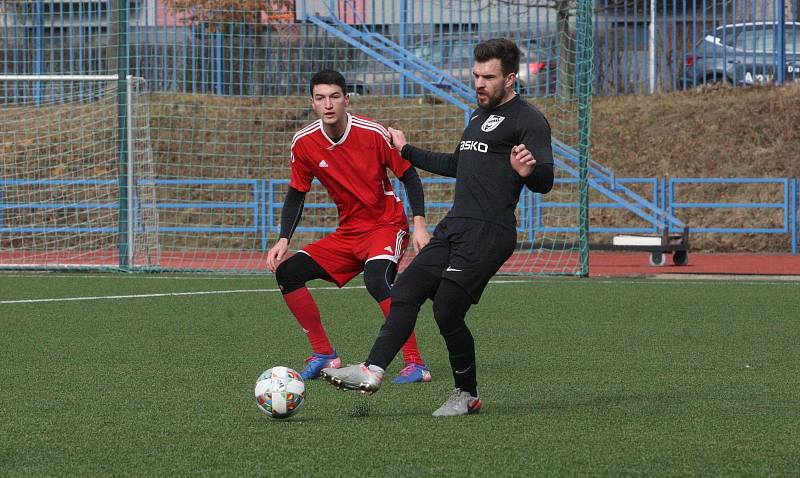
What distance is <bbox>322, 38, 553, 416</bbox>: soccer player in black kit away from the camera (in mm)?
5695

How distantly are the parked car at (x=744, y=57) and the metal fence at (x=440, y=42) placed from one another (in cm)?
2

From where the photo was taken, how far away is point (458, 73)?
72.3 ft

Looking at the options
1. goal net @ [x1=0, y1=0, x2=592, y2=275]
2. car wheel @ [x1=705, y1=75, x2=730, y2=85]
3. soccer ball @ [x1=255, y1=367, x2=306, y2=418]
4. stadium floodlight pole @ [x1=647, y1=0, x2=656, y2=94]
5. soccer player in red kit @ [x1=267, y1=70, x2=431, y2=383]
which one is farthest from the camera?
car wheel @ [x1=705, y1=75, x2=730, y2=85]

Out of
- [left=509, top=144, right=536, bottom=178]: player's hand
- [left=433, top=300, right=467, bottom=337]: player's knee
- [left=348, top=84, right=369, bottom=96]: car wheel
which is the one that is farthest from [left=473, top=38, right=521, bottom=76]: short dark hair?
[left=348, top=84, right=369, bottom=96]: car wheel

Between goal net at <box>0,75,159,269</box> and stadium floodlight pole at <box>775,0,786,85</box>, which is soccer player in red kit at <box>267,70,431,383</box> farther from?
stadium floodlight pole at <box>775,0,786,85</box>

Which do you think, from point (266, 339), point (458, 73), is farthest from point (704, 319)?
point (458, 73)

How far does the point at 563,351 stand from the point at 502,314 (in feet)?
7.70

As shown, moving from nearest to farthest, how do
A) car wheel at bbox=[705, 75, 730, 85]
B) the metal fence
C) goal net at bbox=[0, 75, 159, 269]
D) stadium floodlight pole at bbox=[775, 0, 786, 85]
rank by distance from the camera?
goal net at bbox=[0, 75, 159, 269], the metal fence, stadium floodlight pole at bbox=[775, 0, 786, 85], car wheel at bbox=[705, 75, 730, 85]

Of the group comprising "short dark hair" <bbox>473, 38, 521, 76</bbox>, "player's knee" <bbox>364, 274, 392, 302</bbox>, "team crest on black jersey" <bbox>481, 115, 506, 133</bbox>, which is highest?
"short dark hair" <bbox>473, 38, 521, 76</bbox>

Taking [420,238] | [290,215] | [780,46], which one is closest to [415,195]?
[290,215]

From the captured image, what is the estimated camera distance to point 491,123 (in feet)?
19.0

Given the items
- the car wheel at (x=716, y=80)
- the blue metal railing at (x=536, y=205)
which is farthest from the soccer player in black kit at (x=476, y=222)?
the car wheel at (x=716, y=80)

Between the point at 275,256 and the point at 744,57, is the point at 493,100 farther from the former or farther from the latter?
the point at 744,57

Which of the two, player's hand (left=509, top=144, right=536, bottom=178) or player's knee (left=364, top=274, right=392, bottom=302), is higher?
player's hand (left=509, top=144, right=536, bottom=178)
